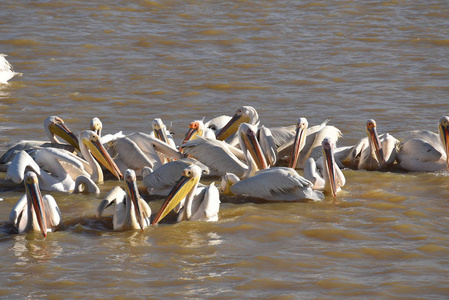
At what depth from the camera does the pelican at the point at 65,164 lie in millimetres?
6602

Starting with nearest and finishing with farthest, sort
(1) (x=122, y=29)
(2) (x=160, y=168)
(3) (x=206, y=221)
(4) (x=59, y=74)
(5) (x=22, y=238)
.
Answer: (5) (x=22, y=238), (3) (x=206, y=221), (2) (x=160, y=168), (4) (x=59, y=74), (1) (x=122, y=29)

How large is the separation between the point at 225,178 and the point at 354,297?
217cm

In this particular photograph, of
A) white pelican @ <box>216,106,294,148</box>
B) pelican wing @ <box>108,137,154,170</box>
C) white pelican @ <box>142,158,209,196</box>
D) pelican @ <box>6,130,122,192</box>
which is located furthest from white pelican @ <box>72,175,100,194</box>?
white pelican @ <box>216,106,294,148</box>

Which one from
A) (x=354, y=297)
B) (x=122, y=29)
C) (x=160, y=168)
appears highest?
(x=122, y=29)

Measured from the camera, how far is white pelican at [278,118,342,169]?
7.21 metres

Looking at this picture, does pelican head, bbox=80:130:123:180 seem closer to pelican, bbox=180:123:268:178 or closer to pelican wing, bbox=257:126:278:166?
pelican, bbox=180:123:268:178

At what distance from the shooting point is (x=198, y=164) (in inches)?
261

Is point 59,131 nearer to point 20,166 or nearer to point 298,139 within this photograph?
point 20,166

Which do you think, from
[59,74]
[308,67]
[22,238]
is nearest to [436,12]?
[308,67]

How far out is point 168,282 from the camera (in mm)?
4828

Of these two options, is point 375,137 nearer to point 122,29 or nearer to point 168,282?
point 168,282

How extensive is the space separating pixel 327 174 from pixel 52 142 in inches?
105

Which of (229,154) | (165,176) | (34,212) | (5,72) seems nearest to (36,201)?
(34,212)

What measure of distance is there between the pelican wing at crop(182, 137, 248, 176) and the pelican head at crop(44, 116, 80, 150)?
1086 mm
